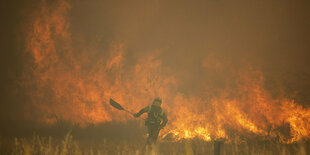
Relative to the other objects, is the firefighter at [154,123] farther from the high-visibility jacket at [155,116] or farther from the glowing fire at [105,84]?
the glowing fire at [105,84]

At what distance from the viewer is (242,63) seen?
16.7m

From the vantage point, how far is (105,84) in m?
19.0

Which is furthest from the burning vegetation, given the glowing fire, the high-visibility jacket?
the high-visibility jacket

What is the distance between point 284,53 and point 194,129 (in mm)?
8679

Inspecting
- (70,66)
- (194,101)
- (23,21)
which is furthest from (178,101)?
(23,21)

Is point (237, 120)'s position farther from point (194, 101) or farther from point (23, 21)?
point (23, 21)

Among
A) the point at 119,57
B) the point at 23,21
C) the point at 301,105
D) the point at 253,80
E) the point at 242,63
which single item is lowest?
the point at 301,105

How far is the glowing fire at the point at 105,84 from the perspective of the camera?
16.0 m

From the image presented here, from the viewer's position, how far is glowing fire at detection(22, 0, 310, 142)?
15953 millimetres

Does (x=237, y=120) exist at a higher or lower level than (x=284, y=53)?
lower

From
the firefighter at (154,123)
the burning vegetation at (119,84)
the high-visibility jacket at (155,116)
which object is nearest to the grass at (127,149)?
the firefighter at (154,123)

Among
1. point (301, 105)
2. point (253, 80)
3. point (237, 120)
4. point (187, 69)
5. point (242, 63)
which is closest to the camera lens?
point (301, 105)

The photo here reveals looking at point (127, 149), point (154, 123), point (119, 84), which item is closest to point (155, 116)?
point (154, 123)

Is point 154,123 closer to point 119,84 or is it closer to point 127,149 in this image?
point 127,149
